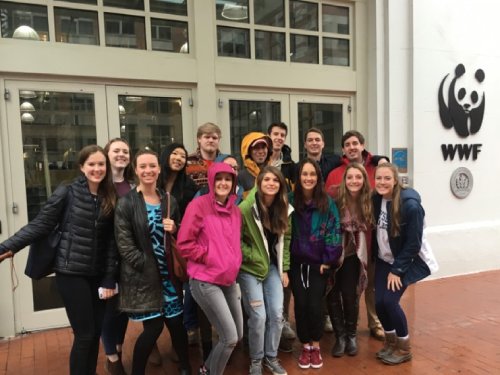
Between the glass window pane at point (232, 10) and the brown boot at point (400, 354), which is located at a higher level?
the glass window pane at point (232, 10)

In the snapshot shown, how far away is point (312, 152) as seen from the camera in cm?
380

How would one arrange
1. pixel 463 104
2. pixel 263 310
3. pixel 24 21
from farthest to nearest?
1. pixel 463 104
2. pixel 24 21
3. pixel 263 310

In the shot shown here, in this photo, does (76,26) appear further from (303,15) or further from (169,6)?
(303,15)

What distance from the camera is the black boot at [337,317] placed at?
3.46m

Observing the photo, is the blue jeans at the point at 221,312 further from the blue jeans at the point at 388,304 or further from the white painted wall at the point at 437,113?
the white painted wall at the point at 437,113

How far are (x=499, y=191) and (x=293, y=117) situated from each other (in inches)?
131

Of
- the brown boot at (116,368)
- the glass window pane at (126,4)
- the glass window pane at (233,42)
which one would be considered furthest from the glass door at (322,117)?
the brown boot at (116,368)

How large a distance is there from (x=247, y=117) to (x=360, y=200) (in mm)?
2054

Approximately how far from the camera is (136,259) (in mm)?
2590

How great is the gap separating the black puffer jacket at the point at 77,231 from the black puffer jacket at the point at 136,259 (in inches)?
4.5

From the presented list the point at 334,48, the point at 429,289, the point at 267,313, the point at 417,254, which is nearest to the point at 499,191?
the point at 429,289

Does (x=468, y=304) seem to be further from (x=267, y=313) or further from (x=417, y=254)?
(x=267, y=313)

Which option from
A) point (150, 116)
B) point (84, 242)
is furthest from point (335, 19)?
point (84, 242)

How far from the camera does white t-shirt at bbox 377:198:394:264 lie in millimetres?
3258
